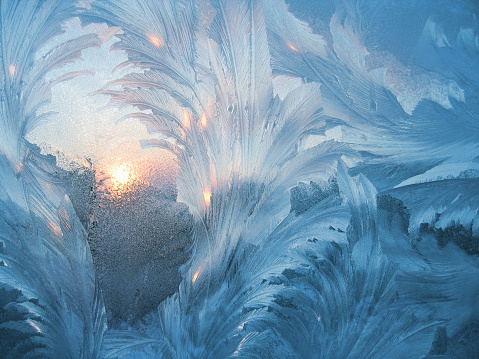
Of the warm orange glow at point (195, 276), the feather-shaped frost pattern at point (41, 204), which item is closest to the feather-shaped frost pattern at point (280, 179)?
the warm orange glow at point (195, 276)

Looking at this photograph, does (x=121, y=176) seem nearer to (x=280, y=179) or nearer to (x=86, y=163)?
(x=86, y=163)

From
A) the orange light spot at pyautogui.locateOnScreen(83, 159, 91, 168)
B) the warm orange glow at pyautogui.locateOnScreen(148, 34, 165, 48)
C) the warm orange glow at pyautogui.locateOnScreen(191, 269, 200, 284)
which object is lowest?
the warm orange glow at pyautogui.locateOnScreen(191, 269, 200, 284)

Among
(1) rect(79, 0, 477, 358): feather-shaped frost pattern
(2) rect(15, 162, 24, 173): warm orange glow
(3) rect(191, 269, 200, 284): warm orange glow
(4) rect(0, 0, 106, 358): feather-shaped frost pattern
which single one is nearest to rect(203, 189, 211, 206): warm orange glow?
(1) rect(79, 0, 477, 358): feather-shaped frost pattern

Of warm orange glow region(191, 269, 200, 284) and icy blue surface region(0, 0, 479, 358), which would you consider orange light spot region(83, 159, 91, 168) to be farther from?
warm orange glow region(191, 269, 200, 284)

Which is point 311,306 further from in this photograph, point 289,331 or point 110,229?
point 110,229

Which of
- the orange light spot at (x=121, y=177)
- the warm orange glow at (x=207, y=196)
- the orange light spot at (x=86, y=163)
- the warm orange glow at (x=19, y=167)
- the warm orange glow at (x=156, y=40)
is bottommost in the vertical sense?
the warm orange glow at (x=207, y=196)

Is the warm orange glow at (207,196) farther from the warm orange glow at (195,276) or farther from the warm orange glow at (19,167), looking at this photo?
the warm orange glow at (19,167)

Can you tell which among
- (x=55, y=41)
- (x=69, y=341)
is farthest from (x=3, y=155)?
(x=69, y=341)

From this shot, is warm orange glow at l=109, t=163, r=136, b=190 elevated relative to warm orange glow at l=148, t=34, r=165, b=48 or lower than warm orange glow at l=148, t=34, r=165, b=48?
lower
